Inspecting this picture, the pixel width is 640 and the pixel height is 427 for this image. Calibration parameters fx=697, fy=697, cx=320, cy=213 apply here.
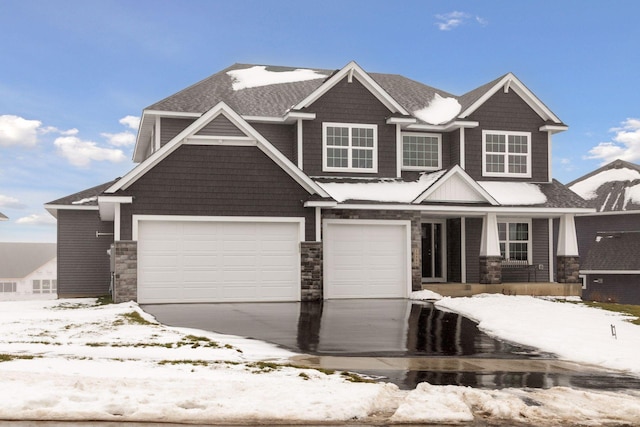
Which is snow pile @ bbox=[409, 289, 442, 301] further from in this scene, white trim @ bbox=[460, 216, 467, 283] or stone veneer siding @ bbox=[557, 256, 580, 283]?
stone veneer siding @ bbox=[557, 256, 580, 283]

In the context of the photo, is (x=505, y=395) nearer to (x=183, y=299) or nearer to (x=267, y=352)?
(x=267, y=352)

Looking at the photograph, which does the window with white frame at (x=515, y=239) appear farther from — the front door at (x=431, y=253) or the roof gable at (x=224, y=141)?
the roof gable at (x=224, y=141)

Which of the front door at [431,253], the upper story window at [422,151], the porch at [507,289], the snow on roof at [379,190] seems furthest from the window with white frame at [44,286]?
the porch at [507,289]

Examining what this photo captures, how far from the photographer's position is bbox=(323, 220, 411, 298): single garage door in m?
23.8

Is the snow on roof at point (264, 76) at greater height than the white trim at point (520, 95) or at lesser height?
greater

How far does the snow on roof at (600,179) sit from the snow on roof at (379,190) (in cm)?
1617

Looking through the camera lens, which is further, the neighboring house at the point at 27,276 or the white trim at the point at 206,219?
the neighboring house at the point at 27,276

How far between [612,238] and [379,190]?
1740 centimetres

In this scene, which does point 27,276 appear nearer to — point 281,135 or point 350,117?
point 281,135

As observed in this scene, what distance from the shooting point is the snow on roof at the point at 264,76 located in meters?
28.8

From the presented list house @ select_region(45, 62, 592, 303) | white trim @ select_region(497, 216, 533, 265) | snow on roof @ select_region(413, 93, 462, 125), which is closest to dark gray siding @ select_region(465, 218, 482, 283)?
house @ select_region(45, 62, 592, 303)

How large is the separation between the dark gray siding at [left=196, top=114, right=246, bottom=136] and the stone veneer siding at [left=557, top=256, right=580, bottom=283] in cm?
1380

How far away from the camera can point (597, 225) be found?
121 ft

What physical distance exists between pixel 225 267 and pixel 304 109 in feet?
22.5
